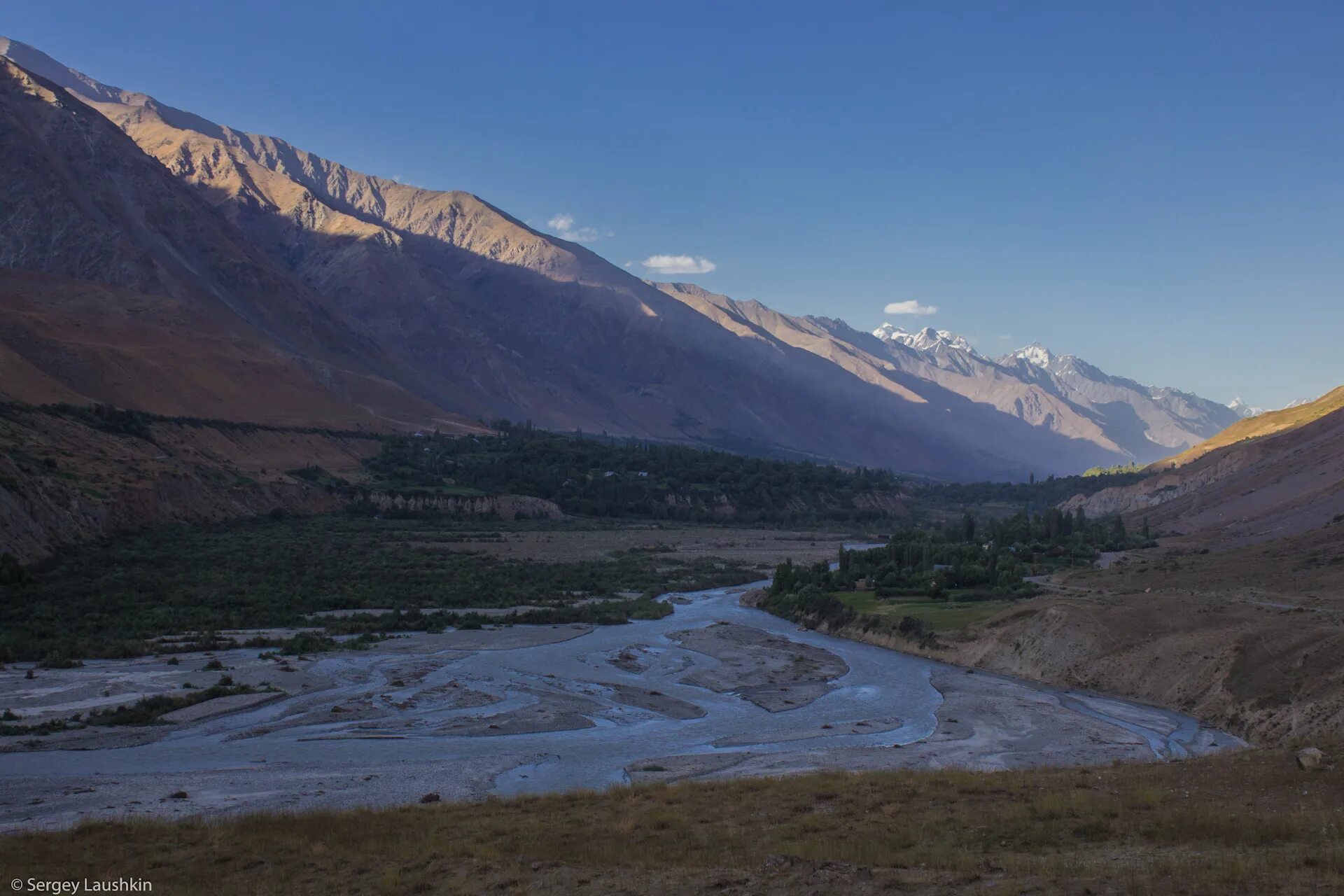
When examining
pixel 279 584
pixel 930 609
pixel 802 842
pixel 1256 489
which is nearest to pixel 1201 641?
pixel 930 609

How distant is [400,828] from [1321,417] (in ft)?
363

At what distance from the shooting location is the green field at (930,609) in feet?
161

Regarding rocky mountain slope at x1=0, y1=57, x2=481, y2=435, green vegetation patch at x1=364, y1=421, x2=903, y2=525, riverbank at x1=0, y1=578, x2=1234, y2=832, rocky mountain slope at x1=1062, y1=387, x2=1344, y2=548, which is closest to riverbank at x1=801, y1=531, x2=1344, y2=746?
riverbank at x1=0, y1=578, x2=1234, y2=832

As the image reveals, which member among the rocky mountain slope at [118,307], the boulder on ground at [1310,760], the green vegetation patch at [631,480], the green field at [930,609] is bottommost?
the green field at [930,609]

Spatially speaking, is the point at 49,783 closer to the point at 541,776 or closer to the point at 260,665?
the point at 541,776

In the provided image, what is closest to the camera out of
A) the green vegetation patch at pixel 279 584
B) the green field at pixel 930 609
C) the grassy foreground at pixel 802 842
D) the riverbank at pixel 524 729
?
the grassy foreground at pixel 802 842

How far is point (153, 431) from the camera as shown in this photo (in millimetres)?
99188

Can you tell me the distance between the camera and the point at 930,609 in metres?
53.0

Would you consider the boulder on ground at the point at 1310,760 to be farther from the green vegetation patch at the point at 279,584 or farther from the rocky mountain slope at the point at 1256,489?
the rocky mountain slope at the point at 1256,489

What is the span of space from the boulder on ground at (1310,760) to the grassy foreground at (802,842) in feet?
0.94

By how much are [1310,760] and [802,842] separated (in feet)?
33.2

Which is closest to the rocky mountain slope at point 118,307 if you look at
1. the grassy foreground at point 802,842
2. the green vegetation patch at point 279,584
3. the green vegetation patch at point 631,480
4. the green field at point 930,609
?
the green vegetation patch at point 631,480

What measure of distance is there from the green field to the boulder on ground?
27.5 metres

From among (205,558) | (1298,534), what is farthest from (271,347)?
(1298,534)
